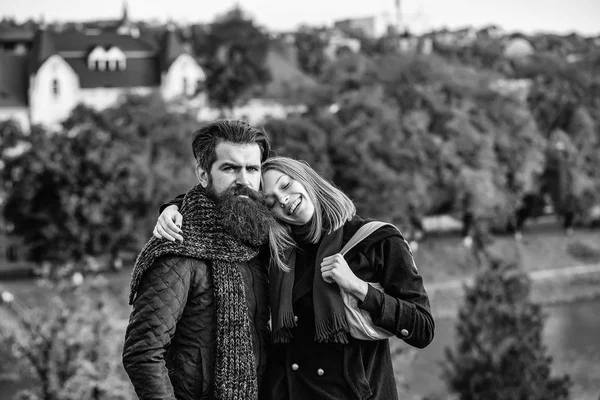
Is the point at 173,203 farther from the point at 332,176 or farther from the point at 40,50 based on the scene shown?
the point at 40,50

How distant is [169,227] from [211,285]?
0.89ft

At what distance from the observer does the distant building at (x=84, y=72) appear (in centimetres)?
3812

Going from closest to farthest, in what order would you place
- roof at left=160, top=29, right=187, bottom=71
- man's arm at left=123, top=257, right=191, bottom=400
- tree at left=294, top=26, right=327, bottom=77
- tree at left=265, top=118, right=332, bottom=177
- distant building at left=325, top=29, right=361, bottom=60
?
man's arm at left=123, top=257, right=191, bottom=400
tree at left=265, top=118, right=332, bottom=177
roof at left=160, top=29, right=187, bottom=71
tree at left=294, top=26, right=327, bottom=77
distant building at left=325, top=29, right=361, bottom=60

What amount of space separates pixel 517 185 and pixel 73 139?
14254mm

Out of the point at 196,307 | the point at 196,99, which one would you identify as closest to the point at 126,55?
the point at 196,99

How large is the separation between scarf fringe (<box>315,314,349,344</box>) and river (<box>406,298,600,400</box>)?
15.2 meters

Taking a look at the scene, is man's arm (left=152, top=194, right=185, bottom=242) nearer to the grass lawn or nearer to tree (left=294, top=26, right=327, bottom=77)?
the grass lawn

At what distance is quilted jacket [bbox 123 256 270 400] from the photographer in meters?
3.85

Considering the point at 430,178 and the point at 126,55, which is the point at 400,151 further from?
the point at 126,55

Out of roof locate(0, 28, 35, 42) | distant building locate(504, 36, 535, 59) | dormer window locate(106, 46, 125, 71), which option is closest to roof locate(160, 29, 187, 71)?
dormer window locate(106, 46, 125, 71)

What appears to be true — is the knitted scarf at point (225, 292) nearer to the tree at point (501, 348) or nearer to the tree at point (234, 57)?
the tree at point (501, 348)

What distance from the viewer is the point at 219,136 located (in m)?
4.16

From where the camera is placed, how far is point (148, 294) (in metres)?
3.92

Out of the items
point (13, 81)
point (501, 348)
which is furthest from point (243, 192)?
point (13, 81)
